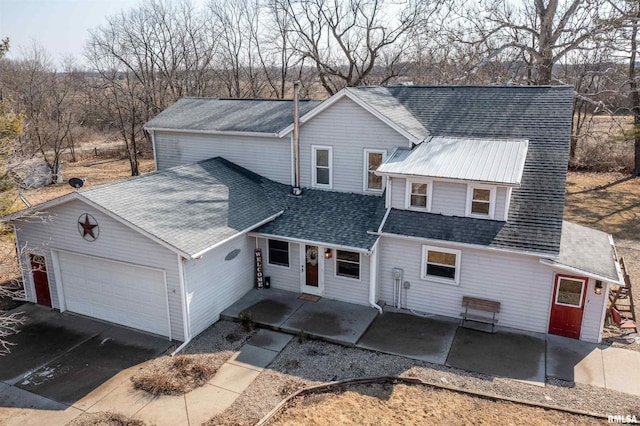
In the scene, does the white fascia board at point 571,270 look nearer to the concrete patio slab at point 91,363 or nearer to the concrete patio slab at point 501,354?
the concrete patio slab at point 501,354

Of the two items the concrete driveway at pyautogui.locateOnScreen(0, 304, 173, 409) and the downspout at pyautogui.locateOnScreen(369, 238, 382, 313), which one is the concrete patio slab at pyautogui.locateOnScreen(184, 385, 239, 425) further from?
the downspout at pyautogui.locateOnScreen(369, 238, 382, 313)

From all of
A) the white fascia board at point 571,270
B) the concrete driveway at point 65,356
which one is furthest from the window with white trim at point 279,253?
the white fascia board at point 571,270

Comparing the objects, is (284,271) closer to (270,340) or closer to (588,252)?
(270,340)

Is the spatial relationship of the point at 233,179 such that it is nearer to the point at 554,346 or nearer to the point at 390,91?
the point at 390,91

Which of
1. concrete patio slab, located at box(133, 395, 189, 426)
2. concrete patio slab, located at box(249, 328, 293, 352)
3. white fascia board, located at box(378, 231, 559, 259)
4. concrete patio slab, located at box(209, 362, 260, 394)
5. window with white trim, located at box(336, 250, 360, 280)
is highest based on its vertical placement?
white fascia board, located at box(378, 231, 559, 259)

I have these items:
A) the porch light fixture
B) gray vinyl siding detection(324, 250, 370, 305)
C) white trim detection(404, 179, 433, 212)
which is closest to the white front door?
gray vinyl siding detection(324, 250, 370, 305)

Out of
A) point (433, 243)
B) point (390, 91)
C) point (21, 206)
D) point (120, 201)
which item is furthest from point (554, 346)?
point (21, 206)

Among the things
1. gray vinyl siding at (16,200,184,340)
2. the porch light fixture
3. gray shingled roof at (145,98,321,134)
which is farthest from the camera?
gray shingled roof at (145,98,321,134)
